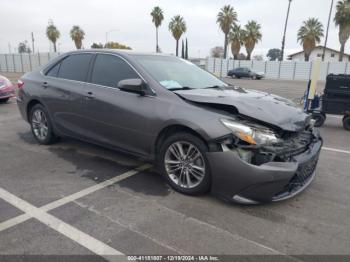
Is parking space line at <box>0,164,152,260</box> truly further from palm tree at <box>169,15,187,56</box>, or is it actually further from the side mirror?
palm tree at <box>169,15,187,56</box>

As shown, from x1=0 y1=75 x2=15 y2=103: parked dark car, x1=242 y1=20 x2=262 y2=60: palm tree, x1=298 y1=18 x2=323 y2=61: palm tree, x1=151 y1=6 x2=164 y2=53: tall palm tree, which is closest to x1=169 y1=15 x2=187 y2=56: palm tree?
x1=151 y1=6 x2=164 y2=53: tall palm tree

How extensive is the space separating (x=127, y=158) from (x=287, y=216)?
2542 millimetres

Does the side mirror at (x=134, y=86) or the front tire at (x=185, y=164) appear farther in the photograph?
the side mirror at (x=134, y=86)

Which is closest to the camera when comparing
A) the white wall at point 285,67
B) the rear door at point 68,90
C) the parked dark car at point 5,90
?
the rear door at point 68,90

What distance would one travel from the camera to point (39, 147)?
5426 mm

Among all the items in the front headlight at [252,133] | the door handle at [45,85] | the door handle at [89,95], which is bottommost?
the front headlight at [252,133]

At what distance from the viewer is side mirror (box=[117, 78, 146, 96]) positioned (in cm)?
375

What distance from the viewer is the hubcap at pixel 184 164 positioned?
345 cm

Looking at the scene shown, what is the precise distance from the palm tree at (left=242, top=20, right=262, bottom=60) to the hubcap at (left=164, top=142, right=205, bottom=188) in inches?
1955

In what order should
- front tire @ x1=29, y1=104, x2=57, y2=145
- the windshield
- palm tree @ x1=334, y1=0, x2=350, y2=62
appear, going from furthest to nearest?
palm tree @ x1=334, y1=0, x2=350, y2=62, front tire @ x1=29, y1=104, x2=57, y2=145, the windshield

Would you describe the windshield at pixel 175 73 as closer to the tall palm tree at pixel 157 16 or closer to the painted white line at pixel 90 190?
the painted white line at pixel 90 190

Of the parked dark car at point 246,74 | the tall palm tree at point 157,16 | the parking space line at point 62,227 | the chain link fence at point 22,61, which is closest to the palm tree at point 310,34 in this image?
the parked dark car at point 246,74

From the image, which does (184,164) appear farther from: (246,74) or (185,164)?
(246,74)

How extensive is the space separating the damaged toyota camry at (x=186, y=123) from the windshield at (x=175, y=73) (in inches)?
0.7
